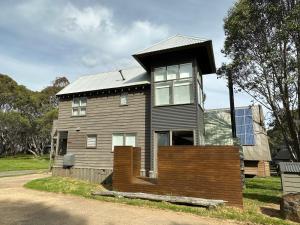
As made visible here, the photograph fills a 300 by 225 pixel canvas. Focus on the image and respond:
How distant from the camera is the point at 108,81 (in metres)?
21.6

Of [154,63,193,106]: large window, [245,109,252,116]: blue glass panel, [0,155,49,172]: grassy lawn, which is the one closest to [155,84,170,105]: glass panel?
[154,63,193,106]: large window

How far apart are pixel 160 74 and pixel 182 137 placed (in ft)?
14.5

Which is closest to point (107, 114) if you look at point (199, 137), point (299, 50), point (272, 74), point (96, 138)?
point (96, 138)

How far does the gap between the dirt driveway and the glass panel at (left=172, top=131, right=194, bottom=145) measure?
20.2 feet

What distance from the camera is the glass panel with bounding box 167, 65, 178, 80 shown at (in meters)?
17.1

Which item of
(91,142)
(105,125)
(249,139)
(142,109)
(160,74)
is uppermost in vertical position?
(160,74)

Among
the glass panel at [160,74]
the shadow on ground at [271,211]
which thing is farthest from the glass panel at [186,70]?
the shadow on ground at [271,211]

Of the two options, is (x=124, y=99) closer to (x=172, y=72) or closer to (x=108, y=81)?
(x=108, y=81)

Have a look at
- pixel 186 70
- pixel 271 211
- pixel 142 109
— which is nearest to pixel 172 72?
pixel 186 70

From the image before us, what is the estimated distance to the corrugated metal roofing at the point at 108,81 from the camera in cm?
1947

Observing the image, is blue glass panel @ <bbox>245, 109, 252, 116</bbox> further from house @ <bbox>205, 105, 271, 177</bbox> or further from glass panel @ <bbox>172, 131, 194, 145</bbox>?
glass panel @ <bbox>172, 131, 194, 145</bbox>

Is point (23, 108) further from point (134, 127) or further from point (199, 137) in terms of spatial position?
point (199, 137)

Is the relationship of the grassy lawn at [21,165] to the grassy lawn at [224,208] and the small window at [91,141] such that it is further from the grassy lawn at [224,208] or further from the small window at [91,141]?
the grassy lawn at [224,208]

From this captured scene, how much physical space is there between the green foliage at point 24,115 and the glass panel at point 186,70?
4380 cm
